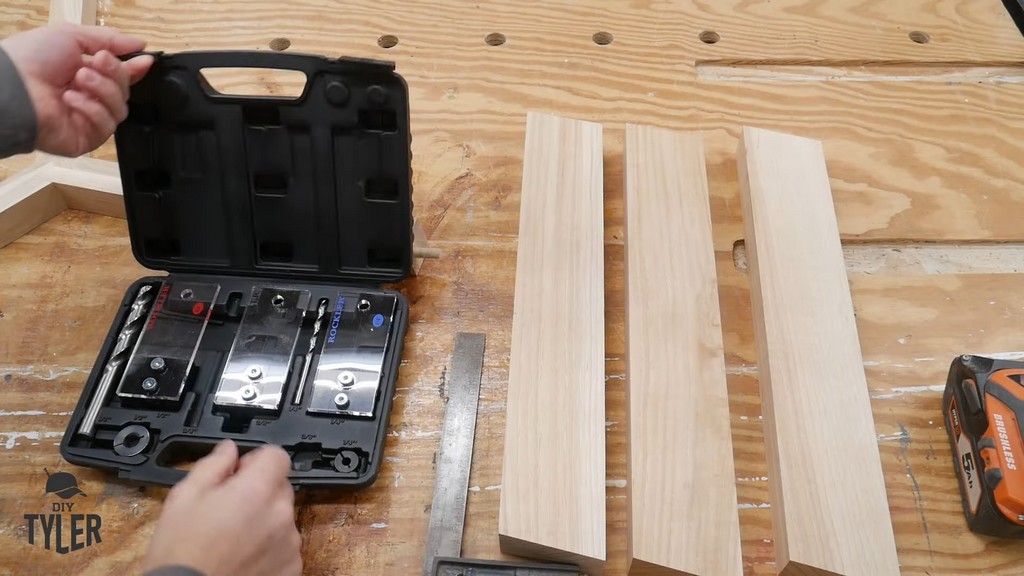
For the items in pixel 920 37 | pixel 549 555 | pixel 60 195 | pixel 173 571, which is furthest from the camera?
pixel 920 37

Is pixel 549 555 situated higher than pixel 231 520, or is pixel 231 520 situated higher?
pixel 231 520

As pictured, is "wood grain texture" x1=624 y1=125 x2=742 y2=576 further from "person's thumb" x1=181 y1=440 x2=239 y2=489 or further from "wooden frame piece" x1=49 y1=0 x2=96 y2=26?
"wooden frame piece" x1=49 y1=0 x2=96 y2=26

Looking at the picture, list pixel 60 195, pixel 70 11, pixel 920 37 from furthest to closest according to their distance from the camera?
pixel 920 37
pixel 70 11
pixel 60 195

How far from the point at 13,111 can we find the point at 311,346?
508 mm

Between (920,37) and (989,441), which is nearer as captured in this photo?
(989,441)

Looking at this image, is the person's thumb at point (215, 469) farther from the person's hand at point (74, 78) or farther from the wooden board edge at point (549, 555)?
the person's hand at point (74, 78)

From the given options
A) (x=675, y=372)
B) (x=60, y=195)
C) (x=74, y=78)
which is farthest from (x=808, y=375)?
(x=60, y=195)

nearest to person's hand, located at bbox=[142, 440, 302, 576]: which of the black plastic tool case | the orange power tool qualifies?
the black plastic tool case

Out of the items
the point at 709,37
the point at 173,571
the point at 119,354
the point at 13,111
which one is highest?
the point at 13,111

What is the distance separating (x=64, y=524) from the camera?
3.34 ft

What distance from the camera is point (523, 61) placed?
161 centimetres

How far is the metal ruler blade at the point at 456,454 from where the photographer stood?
1.02 meters

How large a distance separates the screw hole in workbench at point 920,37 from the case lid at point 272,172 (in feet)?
4.23

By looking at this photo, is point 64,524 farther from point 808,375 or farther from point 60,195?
point 808,375
